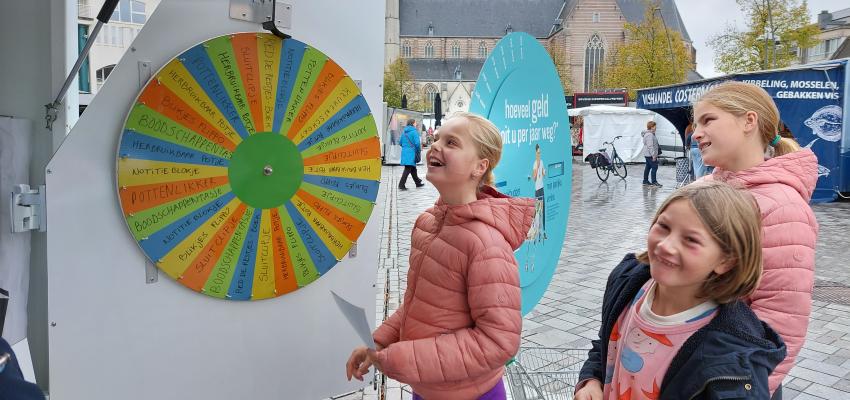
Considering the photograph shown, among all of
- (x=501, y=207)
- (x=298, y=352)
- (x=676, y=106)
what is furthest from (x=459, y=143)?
(x=676, y=106)

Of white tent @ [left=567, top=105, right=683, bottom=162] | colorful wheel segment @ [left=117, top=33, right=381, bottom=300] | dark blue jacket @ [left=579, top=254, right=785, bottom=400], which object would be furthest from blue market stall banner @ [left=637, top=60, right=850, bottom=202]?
dark blue jacket @ [left=579, top=254, right=785, bottom=400]

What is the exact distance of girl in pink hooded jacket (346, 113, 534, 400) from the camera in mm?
1797

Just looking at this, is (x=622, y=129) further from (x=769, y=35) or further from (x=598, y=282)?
(x=598, y=282)

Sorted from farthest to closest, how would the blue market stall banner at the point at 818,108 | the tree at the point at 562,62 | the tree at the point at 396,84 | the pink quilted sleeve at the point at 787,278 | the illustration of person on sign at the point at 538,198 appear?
1. the tree at the point at 562,62
2. the tree at the point at 396,84
3. the blue market stall banner at the point at 818,108
4. the illustration of person on sign at the point at 538,198
5. the pink quilted sleeve at the point at 787,278

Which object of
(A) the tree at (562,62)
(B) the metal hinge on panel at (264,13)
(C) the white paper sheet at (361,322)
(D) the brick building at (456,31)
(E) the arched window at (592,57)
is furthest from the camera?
(D) the brick building at (456,31)

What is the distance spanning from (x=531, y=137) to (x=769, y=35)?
2769 cm

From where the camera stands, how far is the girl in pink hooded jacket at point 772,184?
5.41 ft

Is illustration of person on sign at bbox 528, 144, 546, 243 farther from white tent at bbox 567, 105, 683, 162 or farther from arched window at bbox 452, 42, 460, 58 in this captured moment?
arched window at bbox 452, 42, 460, 58

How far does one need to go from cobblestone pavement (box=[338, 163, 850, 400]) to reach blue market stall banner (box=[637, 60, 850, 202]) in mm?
663

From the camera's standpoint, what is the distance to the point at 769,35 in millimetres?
25969

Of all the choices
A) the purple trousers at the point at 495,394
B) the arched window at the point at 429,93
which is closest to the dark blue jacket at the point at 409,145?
the purple trousers at the point at 495,394

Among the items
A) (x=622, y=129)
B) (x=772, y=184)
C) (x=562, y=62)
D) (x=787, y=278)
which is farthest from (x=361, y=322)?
(x=562, y=62)

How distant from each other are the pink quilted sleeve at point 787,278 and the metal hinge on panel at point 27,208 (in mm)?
2254

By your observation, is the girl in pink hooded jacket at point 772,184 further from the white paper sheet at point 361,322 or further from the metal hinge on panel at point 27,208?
the metal hinge on panel at point 27,208
